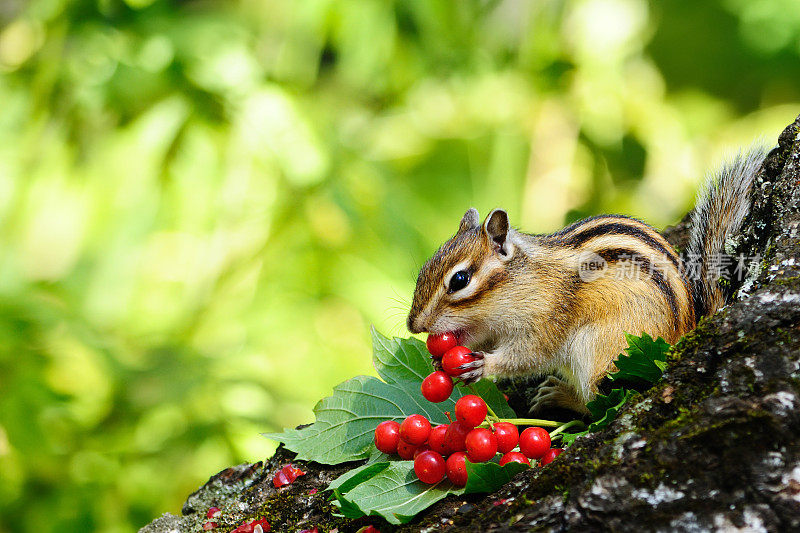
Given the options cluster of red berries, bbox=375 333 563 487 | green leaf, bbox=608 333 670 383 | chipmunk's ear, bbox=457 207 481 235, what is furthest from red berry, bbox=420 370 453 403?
chipmunk's ear, bbox=457 207 481 235

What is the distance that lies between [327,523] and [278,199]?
67.4 inches

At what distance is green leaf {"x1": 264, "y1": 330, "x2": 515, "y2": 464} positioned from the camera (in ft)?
4.92

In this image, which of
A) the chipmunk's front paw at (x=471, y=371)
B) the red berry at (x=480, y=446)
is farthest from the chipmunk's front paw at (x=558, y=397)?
the red berry at (x=480, y=446)

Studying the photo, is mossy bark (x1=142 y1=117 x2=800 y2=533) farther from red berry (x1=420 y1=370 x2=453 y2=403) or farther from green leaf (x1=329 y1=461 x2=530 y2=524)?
red berry (x1=420 y1=370 x2=453 y2=403)

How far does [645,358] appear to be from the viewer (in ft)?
3.92

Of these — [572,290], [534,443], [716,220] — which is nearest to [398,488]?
[534,443]

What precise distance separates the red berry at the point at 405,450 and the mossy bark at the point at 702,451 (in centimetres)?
16

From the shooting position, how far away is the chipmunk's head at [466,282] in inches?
65.1

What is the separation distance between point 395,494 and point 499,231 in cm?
73

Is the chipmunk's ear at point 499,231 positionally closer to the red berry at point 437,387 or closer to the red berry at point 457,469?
the red berry at point 437,387

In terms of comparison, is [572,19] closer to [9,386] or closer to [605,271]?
[605,271]

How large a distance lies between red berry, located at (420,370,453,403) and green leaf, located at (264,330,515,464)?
13 cm

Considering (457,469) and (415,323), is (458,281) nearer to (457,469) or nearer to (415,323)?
(415,323)

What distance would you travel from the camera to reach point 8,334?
2.35 m
